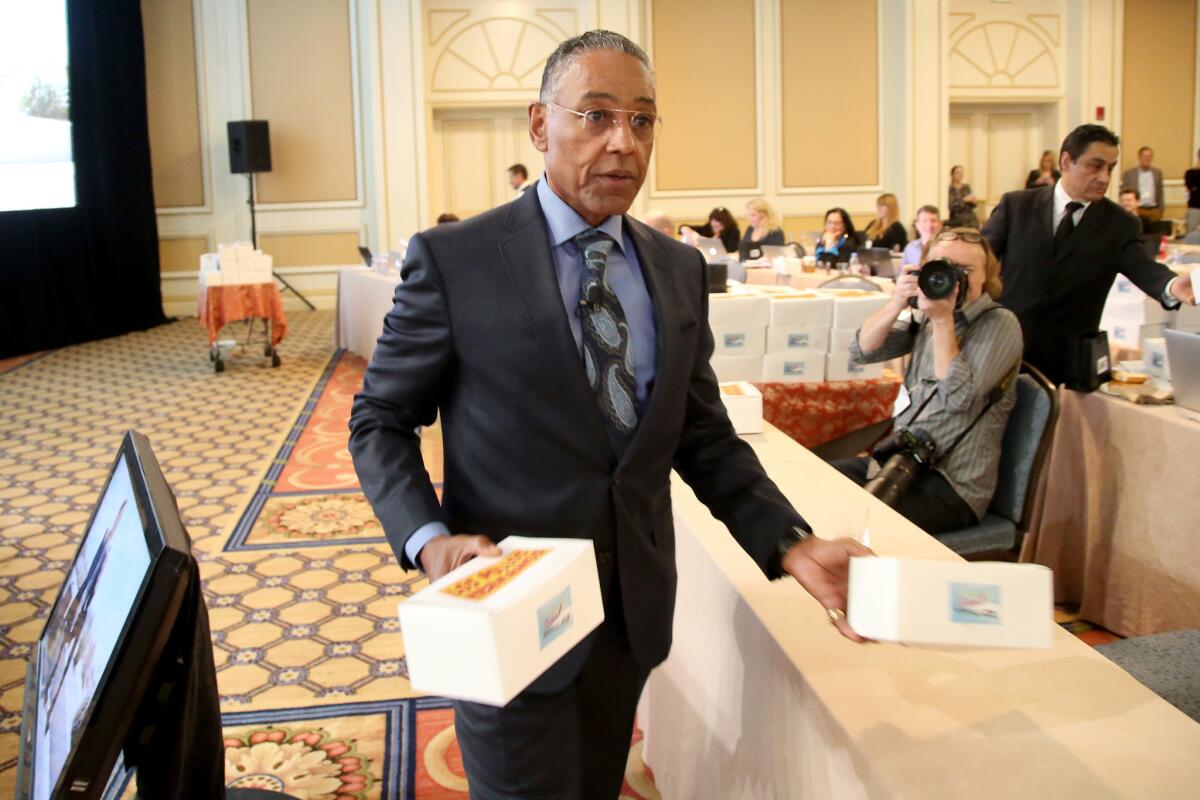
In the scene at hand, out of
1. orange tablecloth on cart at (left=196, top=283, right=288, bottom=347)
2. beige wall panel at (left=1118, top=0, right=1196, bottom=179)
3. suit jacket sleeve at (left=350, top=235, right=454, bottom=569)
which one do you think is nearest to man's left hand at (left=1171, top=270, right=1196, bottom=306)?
suit jacket sleeve at (left=350, top=235, right=454, bottom=569)

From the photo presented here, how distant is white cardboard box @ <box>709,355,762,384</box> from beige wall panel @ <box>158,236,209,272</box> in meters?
9.48

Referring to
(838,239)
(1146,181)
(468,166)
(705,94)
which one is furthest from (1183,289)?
(1146,181)

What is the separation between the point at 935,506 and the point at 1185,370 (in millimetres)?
861

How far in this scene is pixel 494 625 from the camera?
35.3 inches

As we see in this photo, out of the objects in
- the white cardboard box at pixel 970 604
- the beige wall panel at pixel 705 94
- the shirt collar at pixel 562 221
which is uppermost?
the beige wall panel at pixel 705 94

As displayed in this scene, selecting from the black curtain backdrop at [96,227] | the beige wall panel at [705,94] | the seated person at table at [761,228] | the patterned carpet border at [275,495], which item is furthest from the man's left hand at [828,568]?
the beige wall panel at [705,94]

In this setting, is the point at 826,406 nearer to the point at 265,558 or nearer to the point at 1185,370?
the point at 1185,370

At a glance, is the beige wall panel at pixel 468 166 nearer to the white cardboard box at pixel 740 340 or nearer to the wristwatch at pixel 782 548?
the white cardboard box at pixel 740 340

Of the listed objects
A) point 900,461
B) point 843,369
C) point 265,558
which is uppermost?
point 843,369

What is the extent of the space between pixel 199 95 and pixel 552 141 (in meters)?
11.2

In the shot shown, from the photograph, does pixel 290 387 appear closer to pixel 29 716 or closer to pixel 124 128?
pixel 124 128

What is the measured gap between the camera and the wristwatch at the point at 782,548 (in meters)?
1.36

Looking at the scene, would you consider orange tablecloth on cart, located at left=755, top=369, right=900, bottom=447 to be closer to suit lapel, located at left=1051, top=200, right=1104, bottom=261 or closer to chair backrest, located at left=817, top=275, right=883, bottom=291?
suit lapel, located at left=1051, top=200, right=1104, bottom=261

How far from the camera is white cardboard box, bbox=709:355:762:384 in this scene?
3.44 m
